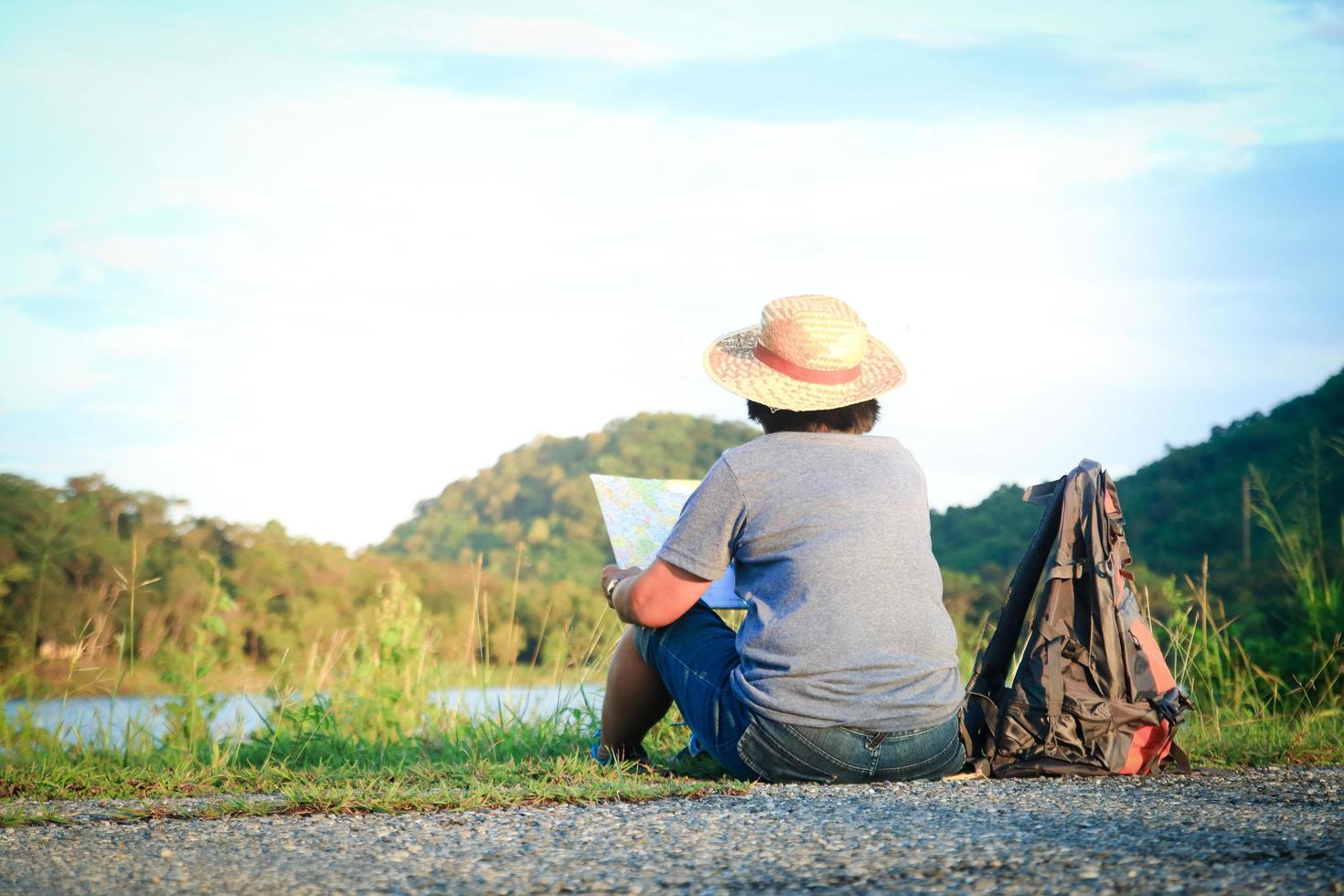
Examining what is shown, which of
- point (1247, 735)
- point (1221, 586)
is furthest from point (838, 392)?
point (1221, 586)

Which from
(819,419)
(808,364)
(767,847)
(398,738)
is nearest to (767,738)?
(767,847)

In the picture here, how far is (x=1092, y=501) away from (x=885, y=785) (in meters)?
0.93

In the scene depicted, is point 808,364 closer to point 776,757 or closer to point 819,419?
point 819,419

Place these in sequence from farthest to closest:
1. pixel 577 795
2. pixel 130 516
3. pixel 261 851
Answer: pixel 130 516, pixel 577 795, pixel 261 851

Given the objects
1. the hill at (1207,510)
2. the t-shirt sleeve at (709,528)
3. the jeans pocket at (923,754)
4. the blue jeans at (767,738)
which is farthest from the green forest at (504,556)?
the jeans pocket at (923,754)

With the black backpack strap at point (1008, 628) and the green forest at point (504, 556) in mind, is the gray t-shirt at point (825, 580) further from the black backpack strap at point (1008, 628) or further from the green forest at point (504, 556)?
the green forest at point (504, 556)

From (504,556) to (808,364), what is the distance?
21.4 m

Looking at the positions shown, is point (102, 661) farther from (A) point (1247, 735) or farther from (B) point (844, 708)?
(A) point (1247, 735)

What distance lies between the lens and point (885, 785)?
290 centimetres

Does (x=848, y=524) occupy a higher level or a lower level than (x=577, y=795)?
higher

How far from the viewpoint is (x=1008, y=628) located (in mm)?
3268

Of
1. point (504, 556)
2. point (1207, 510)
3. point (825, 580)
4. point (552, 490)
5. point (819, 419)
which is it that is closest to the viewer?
point (825, 580)

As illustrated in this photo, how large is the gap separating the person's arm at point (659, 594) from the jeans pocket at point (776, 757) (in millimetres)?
351

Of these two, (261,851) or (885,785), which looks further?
(885,785)
